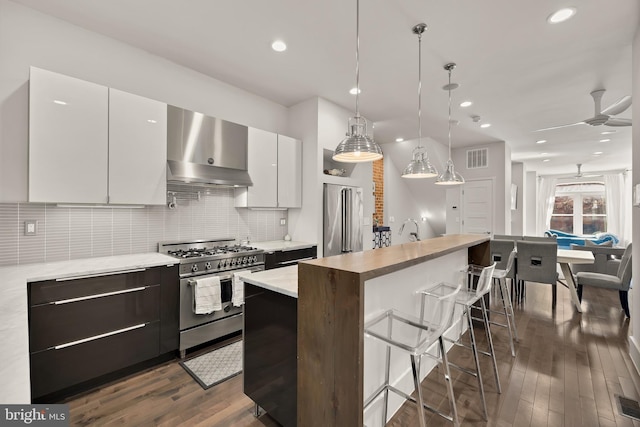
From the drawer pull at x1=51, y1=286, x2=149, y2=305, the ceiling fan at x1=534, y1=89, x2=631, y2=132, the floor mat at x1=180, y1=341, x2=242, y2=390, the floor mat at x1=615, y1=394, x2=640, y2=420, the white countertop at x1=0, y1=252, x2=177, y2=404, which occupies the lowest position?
the floor mat at x1=615, y1=394, x2=640, y2=420

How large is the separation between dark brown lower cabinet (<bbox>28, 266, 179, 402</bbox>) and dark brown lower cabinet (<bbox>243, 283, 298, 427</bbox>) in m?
1.01

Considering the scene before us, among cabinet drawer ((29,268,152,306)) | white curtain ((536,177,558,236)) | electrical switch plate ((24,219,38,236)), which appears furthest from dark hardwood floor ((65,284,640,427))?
white curtain ((536,177,558,236))

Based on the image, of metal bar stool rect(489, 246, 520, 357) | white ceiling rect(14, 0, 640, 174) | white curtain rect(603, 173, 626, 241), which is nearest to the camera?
white ceiling rect(14, 0, 640, 174)

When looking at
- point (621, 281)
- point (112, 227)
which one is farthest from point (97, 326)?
point (621, 281)

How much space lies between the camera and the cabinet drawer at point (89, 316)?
1.87 meters

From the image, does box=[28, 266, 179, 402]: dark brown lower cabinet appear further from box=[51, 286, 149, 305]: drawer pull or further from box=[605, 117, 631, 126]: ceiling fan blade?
box=[605, 117, 631, 126]: ceiling fan blade

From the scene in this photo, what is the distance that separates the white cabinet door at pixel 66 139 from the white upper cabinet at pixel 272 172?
1432 mm

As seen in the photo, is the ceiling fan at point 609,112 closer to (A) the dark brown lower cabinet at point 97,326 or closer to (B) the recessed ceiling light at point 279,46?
(B) the recessed ceiling light at point 279,46

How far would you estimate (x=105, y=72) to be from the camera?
2.59 m

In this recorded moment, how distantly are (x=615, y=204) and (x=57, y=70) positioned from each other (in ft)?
42.4

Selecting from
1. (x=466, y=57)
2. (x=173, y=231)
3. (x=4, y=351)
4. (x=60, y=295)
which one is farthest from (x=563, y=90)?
(x=60, y=295)

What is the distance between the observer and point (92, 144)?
7.48 ft

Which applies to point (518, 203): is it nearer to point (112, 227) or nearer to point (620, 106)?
point (620, 106)

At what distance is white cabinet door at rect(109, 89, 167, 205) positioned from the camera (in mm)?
2398
